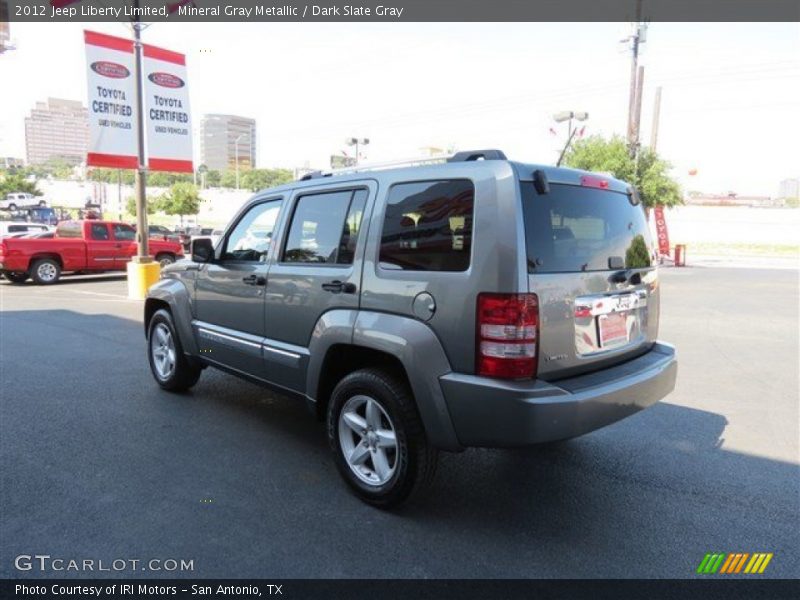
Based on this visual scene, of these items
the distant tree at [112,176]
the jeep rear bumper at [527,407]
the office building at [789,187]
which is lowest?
the jeep rear bumper at [527,407]

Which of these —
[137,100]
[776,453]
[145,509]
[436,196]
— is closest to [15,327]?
[137,100]

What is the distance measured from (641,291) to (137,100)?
12245 mm

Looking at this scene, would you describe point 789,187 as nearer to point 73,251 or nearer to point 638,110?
point 638,110

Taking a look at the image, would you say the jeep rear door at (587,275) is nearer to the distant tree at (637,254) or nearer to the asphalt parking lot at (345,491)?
the distant tree at (637,254)

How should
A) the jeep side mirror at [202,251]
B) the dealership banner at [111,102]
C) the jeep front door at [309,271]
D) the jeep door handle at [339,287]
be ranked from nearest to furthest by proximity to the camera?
the jeep door handle at [339,287] < the jeep front door at [309,271] < the jeep side mirror at [202,251] < the dealership banner at [111,102]

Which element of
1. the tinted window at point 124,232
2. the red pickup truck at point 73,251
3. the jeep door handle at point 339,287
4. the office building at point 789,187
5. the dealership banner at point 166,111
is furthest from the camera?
the office building at point 789,187

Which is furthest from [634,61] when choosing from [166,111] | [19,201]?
[19,201]

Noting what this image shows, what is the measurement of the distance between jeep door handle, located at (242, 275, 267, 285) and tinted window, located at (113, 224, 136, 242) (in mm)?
14520

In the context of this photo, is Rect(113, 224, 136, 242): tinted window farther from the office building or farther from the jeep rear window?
the office building

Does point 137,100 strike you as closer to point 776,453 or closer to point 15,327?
point 15,327

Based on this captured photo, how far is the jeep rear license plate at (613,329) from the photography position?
330cm

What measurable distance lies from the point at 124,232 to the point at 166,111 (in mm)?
5434

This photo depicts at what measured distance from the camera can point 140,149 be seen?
12.7 metres

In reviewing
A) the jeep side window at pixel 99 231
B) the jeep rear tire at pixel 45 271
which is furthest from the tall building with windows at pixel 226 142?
the jeep rear tire at pixel 45 271
